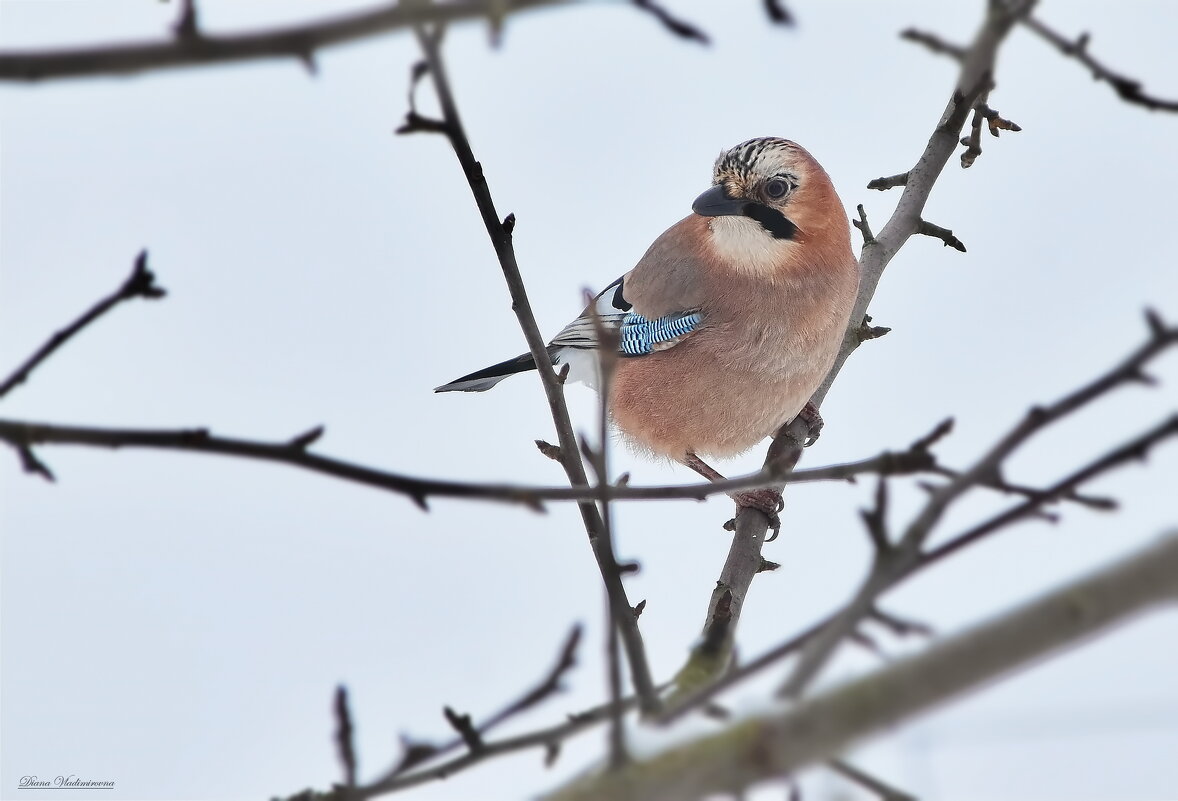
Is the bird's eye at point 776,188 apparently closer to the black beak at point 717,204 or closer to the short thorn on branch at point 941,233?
the black beak at point 717,204

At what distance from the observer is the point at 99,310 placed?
1372mm

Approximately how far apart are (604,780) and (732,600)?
67.2 inches

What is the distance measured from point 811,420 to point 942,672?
2.75 m

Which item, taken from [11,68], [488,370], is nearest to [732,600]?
[488,370]

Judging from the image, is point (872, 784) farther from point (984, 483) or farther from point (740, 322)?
point (740, 322)

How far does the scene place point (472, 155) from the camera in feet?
5.82

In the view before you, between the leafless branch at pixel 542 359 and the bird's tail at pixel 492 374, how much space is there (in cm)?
119

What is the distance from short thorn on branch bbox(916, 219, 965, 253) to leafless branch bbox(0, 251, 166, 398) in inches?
92.0

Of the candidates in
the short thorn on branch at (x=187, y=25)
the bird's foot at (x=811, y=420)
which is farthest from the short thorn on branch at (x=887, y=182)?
the short thorn on branch at (x=187, y=25)

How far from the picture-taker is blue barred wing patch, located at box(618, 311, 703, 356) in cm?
357

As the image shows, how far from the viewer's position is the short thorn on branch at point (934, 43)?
1519 mm

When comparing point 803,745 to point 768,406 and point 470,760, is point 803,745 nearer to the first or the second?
point 470,760

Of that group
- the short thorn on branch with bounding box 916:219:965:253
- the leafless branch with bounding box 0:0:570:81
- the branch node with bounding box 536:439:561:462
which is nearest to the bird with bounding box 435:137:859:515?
the short thorn on branch with bounding box 916:219:965:253

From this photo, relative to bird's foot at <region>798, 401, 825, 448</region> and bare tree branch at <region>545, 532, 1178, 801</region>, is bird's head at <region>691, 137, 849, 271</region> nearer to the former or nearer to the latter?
bird's foot at <region>798, 401, 825, 448</region>
